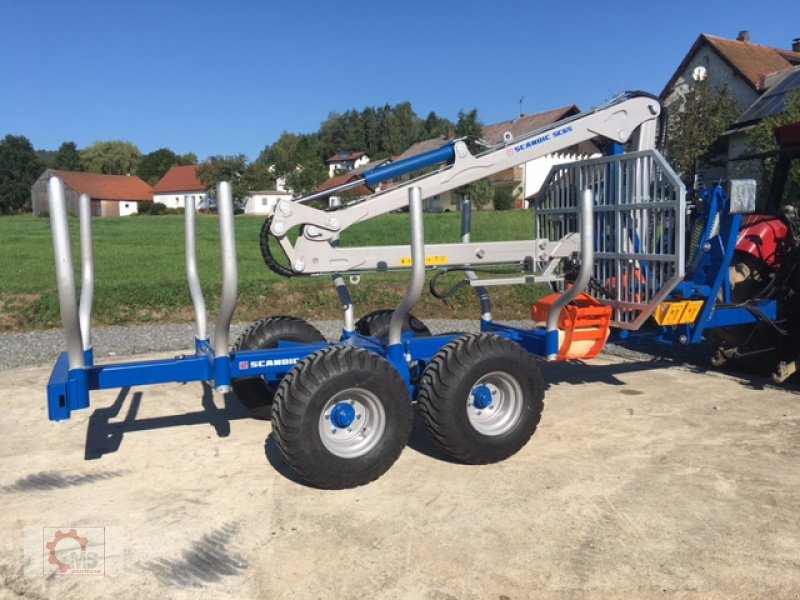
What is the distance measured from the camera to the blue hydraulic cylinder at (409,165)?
18.3 feet

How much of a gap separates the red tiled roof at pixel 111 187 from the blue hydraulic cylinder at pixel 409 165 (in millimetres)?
72527

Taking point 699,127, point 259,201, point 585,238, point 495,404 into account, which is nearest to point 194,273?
point 495,404

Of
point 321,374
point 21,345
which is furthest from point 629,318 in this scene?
point 21,345

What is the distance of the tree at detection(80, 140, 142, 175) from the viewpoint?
98875mm

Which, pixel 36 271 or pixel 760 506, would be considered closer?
pixel 760 506

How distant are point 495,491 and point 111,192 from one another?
263ft

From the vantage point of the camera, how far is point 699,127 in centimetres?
2284

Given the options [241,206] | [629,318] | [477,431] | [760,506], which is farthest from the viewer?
[241,206]

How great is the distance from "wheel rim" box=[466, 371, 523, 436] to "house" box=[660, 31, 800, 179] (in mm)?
21159

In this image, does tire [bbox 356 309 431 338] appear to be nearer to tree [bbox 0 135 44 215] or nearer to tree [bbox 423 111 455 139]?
tree [bbox 0 135 44 215]

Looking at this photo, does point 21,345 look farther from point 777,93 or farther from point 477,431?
point 777,93

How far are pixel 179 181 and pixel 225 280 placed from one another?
81.9 metres

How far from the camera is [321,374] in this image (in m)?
4.49

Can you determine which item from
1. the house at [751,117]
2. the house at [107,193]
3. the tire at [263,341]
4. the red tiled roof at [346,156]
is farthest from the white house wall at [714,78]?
the red tiled roof at [346,156]
